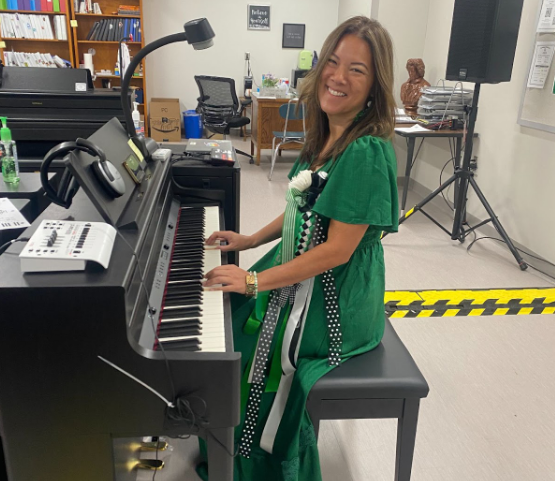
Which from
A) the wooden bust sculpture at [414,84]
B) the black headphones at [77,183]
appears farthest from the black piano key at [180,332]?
the wooden bust sculpture at [414,84]

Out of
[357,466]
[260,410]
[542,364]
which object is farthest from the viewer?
[542,364]

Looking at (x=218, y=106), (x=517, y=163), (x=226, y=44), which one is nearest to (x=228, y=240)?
(x=517, y=163)

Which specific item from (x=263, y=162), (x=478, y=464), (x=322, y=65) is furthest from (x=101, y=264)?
(x=263, y=162)

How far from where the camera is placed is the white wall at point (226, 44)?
691cm

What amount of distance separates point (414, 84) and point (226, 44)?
3586 mm

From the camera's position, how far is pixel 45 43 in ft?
20.4

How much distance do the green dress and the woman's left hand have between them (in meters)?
0.18

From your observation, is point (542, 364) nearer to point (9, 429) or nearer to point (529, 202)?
point (529, 202)

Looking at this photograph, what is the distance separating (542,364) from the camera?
2234 mm

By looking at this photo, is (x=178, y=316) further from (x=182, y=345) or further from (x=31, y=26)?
(x=31, y=26)

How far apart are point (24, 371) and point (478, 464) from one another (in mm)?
1459

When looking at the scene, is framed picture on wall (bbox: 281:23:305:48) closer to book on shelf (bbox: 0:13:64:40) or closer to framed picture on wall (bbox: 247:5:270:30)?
framed picture on wall (bbox: 247:5:270:30)

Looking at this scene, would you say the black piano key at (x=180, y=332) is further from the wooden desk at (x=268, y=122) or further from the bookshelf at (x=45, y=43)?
the bookshelf at (x=45, y=43)

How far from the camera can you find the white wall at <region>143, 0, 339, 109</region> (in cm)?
691
